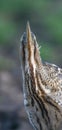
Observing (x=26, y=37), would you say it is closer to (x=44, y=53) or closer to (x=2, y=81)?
(x=2, y=81)

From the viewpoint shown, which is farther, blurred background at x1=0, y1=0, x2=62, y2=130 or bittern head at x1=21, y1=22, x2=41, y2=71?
blurred background at x1=0, y1=0, x2=62, y2=130

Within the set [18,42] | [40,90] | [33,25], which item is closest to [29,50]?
[40,90]

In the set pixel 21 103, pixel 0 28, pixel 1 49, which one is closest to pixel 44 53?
pixel 1 49

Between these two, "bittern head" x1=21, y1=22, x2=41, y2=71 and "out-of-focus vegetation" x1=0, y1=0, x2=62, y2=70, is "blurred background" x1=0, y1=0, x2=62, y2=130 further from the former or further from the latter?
"bittern head" x1=21, y1=22, x2=41, y2=71

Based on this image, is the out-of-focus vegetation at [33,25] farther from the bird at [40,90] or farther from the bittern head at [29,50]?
the bittern head at [29,50]

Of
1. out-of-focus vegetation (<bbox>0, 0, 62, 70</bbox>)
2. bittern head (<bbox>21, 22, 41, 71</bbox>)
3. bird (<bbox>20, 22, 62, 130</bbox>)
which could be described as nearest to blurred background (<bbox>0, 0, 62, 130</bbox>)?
out-of-focus vegetation (<bbox>0, 0, 62, 70</bbox>)

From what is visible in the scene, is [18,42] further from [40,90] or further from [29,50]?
[29,50]

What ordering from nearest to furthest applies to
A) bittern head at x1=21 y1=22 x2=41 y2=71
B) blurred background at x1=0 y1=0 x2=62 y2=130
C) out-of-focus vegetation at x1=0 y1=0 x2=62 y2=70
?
bittern head at x1=21 y1=22 x2=41 y2=71
blurred background at x1=0 y1=0 x2=62 y2=130
out-of-focus vegetation at x1=0 y1=0 x2=62 y2=70
